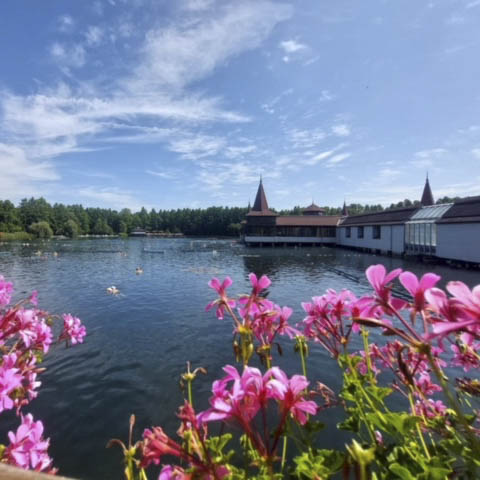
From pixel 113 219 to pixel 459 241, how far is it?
139 metres

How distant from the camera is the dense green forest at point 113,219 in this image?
325 feet

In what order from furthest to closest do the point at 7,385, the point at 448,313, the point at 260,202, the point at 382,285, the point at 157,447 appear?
the point at 260,202 → the point at 7,385 → the point at 382,285 → the point at 157,447 → the point at 448,313

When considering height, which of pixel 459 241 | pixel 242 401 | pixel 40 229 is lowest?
pixel 459 241

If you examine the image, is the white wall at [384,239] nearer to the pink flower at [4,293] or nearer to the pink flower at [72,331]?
the pink flower at [72,331]

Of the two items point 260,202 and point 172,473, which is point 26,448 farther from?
point 260,202

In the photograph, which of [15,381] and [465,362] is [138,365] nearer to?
[15,381]

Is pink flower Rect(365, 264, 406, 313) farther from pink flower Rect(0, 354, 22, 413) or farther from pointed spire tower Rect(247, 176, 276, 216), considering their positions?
pointed spire tower Rect(247, 176, 276, 216)

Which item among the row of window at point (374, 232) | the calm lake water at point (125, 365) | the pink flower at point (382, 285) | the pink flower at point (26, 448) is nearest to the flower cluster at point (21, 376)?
the pink flower at point (26, 448)

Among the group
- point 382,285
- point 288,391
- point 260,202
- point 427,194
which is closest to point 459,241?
point 427,194

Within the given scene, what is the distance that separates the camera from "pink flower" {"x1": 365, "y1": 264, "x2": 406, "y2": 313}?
108 cm

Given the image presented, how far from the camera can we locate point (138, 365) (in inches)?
319

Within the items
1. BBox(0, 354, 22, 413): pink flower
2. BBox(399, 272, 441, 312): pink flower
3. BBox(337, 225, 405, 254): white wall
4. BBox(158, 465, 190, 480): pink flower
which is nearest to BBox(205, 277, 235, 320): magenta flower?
BBox(158, 465, 190, 480): pink flower

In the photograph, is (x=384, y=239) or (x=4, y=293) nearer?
(x=4, y=293)

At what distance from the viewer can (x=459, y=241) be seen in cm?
2552
